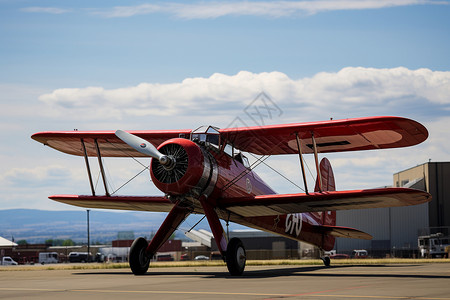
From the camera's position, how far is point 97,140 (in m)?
22.4

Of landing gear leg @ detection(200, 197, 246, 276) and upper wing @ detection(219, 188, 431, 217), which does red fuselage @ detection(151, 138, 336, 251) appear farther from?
upper wing @ detection(219, 188, 431, 217)

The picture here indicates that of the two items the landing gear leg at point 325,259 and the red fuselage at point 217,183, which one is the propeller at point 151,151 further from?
the landing gear leg at point 325,259

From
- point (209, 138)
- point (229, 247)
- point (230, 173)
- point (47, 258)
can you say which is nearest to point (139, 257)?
point (229, 247)

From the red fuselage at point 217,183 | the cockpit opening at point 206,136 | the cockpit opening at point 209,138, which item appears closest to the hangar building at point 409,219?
the red fuselage at point 217,183

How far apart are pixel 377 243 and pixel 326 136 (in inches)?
1929

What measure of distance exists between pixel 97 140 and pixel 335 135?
28.5 ft

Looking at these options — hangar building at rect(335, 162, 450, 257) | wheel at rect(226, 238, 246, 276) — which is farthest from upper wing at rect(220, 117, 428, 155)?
hangar building at rect(335, 162, 450, 257)

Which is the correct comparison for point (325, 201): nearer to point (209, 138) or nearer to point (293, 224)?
point (209, 138)

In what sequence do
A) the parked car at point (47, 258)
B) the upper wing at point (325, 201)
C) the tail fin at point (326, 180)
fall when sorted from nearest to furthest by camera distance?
1. the upper wing at point (325, 201)
2. the tail fin at point (326, 180)
3. the parked car at point (47, 258)

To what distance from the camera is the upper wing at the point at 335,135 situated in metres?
18.2

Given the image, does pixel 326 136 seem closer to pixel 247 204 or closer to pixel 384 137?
pixel 384 137

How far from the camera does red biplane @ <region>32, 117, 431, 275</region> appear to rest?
17.2 metres

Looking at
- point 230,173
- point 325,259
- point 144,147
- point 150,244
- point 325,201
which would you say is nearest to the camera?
point 144,147

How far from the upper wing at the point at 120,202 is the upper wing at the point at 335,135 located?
3555 mm
